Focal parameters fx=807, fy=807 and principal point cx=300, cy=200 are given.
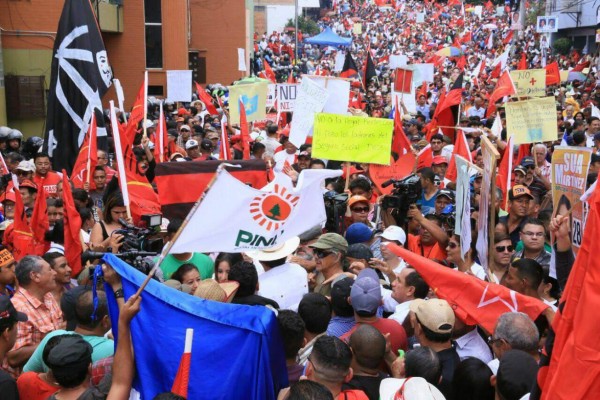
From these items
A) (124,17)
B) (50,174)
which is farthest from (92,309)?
(124,17)

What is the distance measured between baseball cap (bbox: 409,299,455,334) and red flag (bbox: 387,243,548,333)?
340 millimetres

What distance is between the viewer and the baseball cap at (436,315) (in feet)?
14.7

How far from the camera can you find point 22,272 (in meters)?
5.43

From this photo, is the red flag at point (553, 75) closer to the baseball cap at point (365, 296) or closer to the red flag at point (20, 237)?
the red flag at point (20, 237)

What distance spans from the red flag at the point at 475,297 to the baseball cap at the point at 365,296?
467 millimetres

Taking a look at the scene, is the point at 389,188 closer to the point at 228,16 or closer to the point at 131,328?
the point at 131,328

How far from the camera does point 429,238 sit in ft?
23.1

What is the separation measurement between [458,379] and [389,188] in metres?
5.15

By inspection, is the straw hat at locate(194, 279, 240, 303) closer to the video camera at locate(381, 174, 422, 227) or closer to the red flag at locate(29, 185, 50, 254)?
the video camera at locate(381, 174, 422, 227)

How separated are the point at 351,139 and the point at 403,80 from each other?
696cm

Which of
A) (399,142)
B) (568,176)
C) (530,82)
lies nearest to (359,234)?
(568,176)

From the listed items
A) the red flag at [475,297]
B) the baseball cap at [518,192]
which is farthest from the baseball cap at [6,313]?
the baseball cap at [518,192]

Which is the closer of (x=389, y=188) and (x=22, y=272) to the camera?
(x=22, y=272)

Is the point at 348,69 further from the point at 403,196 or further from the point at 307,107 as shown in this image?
the point at 403,196
